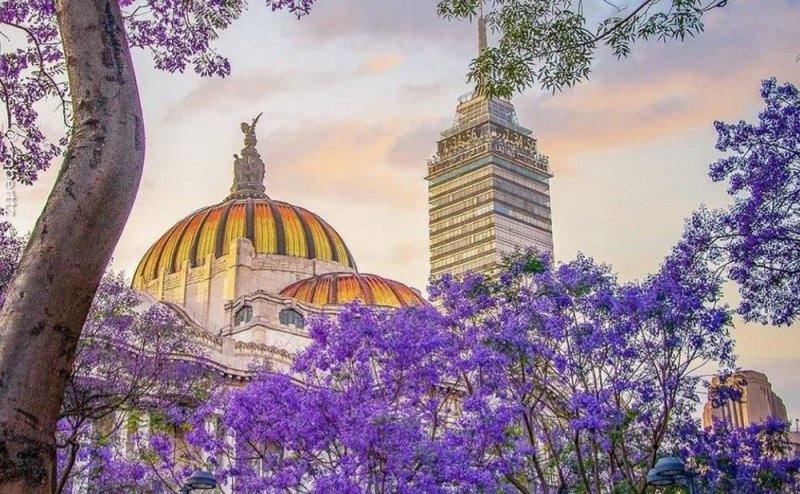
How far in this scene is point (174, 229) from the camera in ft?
230

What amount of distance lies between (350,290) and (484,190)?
6604 cm

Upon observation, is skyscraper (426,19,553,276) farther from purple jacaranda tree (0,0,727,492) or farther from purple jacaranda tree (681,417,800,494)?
purple jacaranda tree (0,0,727,492)

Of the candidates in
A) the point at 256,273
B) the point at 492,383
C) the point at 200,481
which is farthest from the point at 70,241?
the point at 256,273

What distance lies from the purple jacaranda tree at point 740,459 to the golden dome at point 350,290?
3040 centimetres

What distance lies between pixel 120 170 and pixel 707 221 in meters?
12.6

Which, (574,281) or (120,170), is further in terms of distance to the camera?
(574,281)

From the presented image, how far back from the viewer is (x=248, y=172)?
76688 millimetres

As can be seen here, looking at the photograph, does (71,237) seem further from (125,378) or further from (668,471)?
(125,378)

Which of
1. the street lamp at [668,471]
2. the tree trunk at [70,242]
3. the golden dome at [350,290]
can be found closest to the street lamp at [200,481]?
the street lamp at [668,471]

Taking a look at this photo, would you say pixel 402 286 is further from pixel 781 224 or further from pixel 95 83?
pixel 95 83

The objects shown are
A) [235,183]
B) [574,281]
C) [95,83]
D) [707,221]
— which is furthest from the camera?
[235,183]

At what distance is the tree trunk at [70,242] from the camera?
6125 mm

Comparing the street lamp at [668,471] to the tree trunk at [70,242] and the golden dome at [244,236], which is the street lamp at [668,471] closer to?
the tree trunk at [70,242]

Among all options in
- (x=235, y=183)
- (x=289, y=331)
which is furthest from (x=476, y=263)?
(x=289, y=331)
